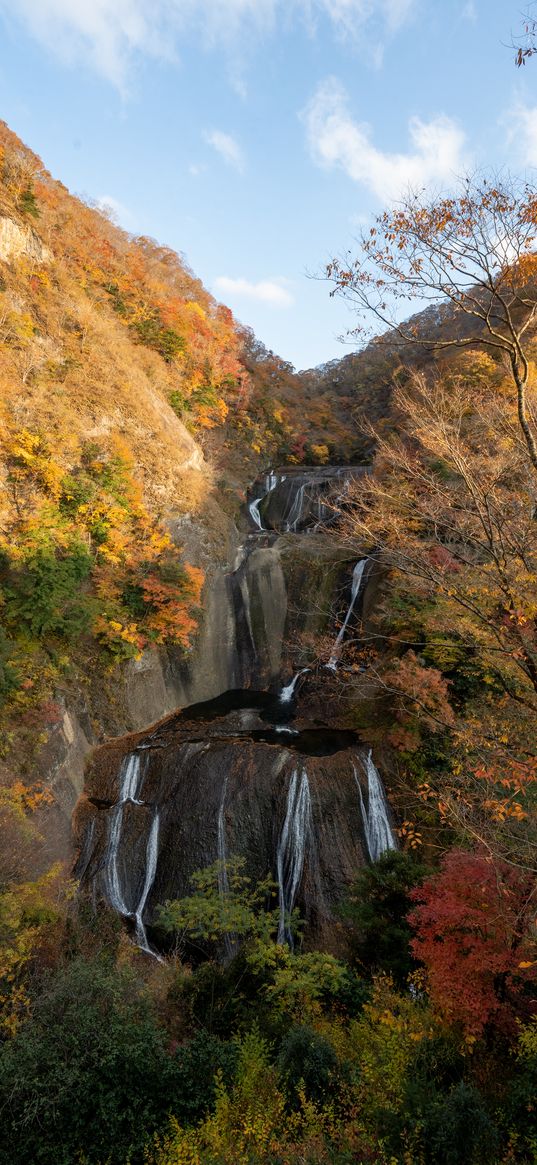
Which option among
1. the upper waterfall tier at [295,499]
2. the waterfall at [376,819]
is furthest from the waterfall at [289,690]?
the upper waterfall tier at [295,499]

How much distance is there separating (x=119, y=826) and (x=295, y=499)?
56.1 feet

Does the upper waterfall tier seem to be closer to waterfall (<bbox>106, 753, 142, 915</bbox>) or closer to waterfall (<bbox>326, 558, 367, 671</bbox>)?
waterfall (<bbox>326, 558, 367, 671</bbox>)

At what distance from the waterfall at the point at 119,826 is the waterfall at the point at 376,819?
18.1 ft

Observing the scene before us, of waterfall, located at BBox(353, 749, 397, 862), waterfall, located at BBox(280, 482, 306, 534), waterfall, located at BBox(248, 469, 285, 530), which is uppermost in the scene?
waterfall, located at BBox(248, 469, 285, 530)

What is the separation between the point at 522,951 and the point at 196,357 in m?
22.6

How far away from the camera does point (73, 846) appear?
10875mm

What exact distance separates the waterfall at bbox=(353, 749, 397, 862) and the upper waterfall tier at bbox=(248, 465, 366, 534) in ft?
44.0

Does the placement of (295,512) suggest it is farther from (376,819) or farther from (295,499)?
(376,819)

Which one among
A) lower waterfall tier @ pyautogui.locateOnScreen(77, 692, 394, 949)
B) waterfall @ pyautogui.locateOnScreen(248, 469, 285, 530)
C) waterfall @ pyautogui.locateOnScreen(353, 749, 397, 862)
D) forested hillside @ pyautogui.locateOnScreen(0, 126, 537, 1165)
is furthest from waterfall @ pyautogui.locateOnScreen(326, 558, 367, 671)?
waterfall @ pyautogui.locateOnScreen(353, 749, 397, 862)

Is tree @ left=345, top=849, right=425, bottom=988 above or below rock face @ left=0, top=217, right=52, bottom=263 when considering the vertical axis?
below

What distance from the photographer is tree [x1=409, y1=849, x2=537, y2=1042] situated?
19.4 feet

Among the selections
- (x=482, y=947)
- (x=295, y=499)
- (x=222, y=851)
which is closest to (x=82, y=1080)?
(x=482, y=947)

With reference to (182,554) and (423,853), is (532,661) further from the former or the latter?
(182,554)

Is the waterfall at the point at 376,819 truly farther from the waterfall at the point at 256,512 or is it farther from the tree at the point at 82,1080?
the waterfall at the point at 256,512
